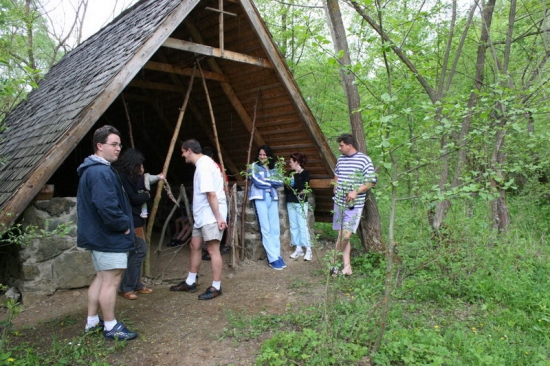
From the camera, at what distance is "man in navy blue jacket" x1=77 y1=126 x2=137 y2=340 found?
130 inches

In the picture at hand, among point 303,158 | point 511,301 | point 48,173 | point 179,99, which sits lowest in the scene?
point 511,301

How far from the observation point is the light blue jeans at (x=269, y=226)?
6.05 meters

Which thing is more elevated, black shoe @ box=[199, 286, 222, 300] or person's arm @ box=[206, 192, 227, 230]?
person's arm @ box=[206, 192, 227, 230]

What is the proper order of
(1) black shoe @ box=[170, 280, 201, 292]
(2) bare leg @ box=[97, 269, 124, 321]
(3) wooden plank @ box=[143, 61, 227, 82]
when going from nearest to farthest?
(2) bare leg @ box=[97, 269, 124, 321]
(1) black shoe @ box=[170, 280, 201, 292]
(3) wooden plank @ box=[143, 61, 227, 82]

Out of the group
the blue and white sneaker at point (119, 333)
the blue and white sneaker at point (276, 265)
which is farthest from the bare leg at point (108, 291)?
the blue and white sneaker at point (276, 265)

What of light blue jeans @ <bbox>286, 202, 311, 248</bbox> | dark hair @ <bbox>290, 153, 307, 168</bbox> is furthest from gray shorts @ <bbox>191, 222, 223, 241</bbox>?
dark hair @ <bbox>290, 153, 307, 168</bbox>

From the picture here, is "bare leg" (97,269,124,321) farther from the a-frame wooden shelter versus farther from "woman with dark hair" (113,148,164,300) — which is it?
the a-frame wooden shelter

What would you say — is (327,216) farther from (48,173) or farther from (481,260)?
(48,173)

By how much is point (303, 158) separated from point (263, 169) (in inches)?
27.7

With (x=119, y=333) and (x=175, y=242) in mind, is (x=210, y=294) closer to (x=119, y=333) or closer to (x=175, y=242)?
(x=119, y=333)

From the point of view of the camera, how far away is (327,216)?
25.1ft

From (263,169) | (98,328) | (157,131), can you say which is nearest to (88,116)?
(98,328)

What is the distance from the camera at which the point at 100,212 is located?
10.8ft

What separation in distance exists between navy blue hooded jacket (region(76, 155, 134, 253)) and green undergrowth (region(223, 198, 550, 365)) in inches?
52.9
